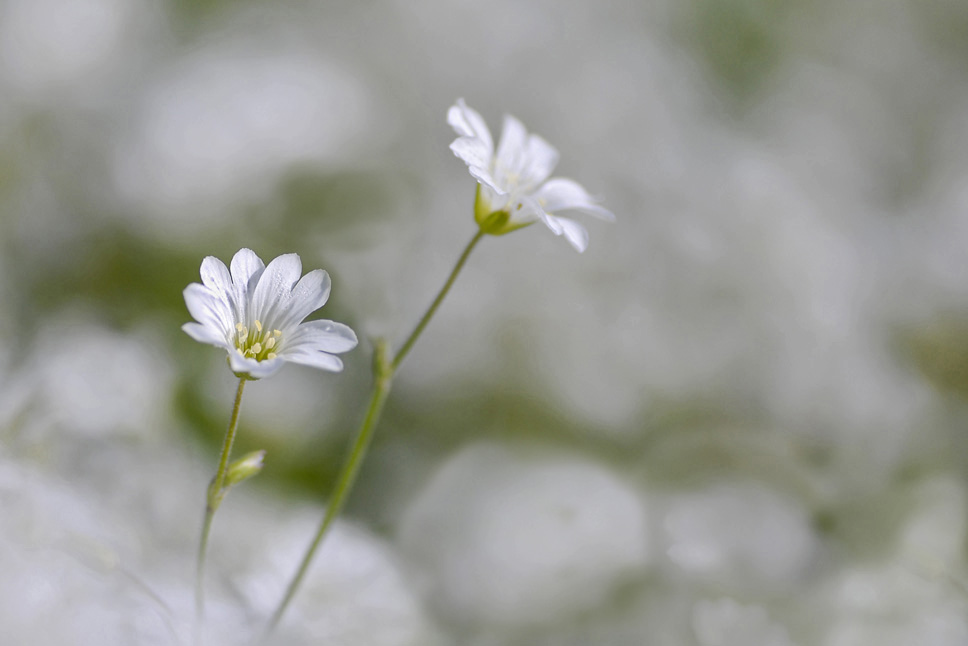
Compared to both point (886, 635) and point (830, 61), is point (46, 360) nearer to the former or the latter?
point (886, 635)

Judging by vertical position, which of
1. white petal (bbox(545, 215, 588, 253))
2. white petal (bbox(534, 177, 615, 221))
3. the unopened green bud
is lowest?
the unopened green bud

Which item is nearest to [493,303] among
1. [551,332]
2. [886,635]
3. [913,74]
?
[551,332]

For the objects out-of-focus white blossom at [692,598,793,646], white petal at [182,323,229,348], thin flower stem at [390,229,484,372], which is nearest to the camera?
white petal at [182,323,229,348]

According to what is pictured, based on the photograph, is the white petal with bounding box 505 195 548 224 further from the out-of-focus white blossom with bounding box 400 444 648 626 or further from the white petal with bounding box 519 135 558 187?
the out-of-focus white blossom with bounding box 400 444 648 626

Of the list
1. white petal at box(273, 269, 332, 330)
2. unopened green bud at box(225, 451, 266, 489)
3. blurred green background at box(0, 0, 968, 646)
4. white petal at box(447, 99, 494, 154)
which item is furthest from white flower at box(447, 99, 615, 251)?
blurred green background at box(0, 0, 968, 646)

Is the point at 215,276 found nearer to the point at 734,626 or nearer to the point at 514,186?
the point at 514,186

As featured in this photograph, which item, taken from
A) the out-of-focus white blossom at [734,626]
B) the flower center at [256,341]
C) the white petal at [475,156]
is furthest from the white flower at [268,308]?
the out-of-focus white blossom at [734,626]

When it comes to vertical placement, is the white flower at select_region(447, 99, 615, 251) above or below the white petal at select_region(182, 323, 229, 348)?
above

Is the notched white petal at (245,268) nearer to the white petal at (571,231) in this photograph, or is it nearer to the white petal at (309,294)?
the white petal at (309,294)
